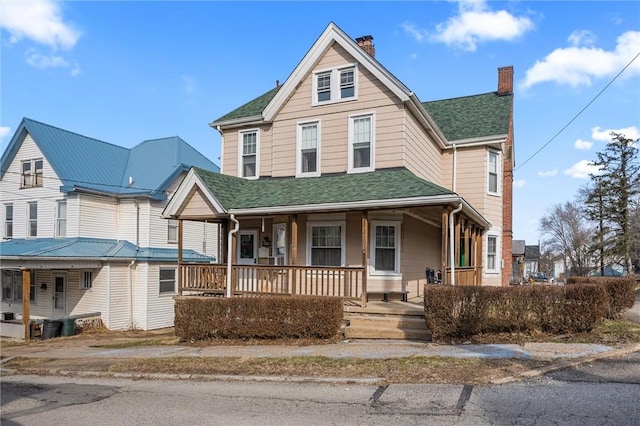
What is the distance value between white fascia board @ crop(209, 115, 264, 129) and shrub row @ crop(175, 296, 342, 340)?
769 centimetres

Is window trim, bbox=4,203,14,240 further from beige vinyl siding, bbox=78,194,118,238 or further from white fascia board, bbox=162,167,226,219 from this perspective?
white fascia board, bbox=162,167,226,219

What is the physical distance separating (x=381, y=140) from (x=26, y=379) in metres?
11.2

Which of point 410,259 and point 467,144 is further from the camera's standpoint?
point 467,144

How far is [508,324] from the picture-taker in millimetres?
10023

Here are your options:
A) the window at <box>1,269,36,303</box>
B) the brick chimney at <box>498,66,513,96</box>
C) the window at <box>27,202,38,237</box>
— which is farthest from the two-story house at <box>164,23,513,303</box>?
the window at <box>1,269,36,303</box>

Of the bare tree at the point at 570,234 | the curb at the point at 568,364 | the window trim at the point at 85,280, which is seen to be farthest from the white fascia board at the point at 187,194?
the bare tree at the point at 570,234

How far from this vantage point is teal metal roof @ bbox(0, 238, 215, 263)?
2153 centimetres

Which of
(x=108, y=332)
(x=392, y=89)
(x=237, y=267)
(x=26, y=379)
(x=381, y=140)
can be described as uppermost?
(x=392, y=89)

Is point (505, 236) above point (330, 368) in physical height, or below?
above

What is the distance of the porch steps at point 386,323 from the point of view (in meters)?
11.4

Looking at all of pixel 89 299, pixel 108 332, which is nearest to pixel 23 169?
pixel 89 299

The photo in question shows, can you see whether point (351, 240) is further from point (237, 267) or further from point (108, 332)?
point (108, 332)

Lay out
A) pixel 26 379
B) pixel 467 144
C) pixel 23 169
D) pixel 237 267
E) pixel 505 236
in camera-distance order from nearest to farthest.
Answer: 1. pixel 26 379
2. pixel 237 267
3. pixel 467 144
4. pixel 505 236
5. pixel 23 169

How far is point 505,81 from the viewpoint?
21.7 metres
